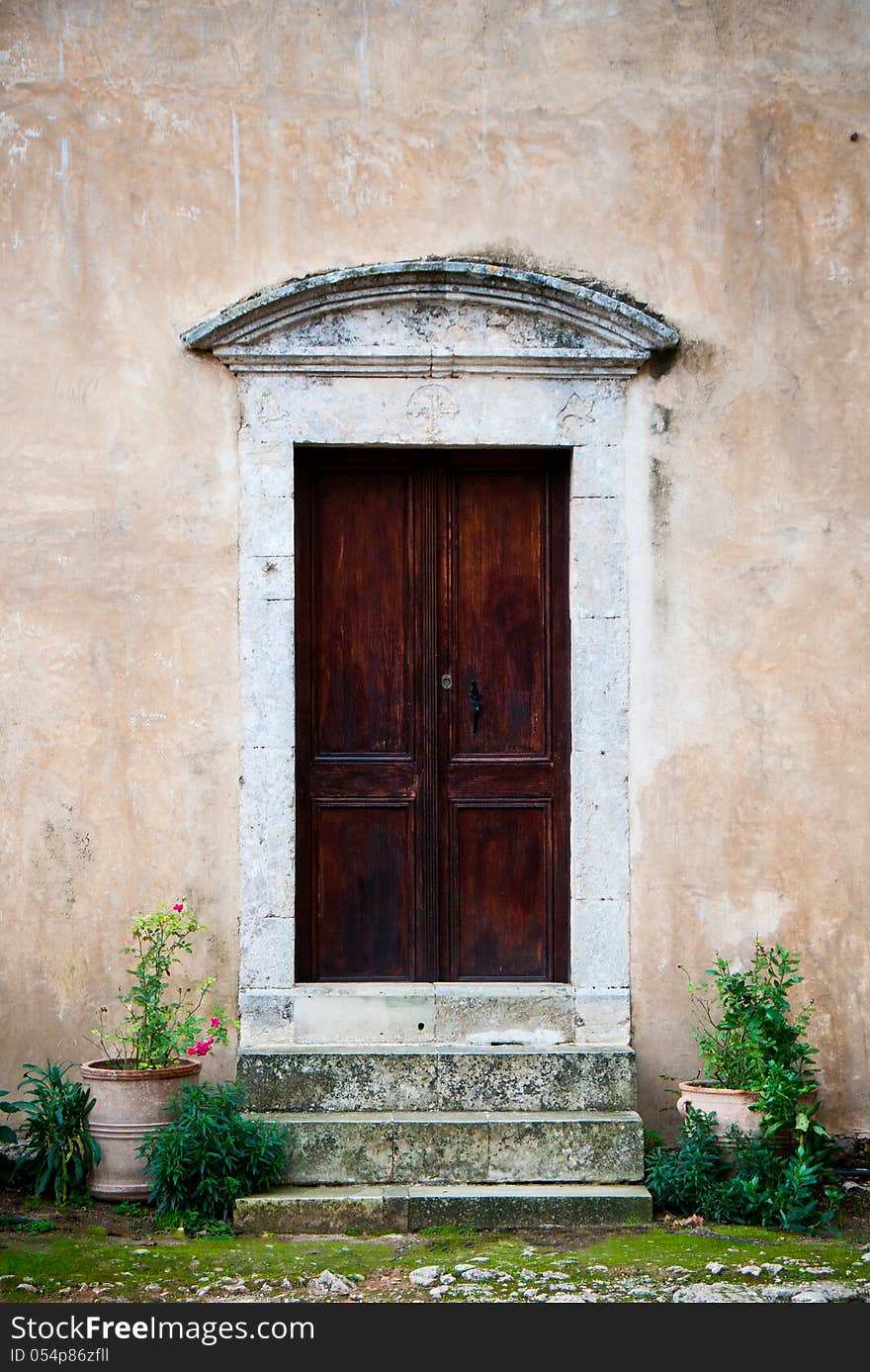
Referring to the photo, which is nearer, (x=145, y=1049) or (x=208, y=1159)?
(x=208, y=1159)

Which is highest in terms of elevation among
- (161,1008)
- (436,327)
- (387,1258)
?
(436,327)

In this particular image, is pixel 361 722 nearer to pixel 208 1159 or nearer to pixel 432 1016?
pixel 432 1016

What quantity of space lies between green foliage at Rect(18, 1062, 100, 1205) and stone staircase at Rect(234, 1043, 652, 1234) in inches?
23.8

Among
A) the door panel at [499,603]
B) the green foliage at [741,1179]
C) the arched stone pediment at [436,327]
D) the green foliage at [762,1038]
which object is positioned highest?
the arched stone pediment at [436,327]

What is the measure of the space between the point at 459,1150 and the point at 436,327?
3070mm

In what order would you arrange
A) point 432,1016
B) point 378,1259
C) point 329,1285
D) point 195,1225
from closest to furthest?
point 329,1285, point 378,1259, point 195,1225, point 432,1016

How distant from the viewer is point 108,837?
589cm

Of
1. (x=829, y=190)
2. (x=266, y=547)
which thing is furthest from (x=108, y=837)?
(x=829, y=190)

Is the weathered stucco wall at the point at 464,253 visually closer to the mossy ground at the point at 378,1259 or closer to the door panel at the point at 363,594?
the door panel at the point at 363,594

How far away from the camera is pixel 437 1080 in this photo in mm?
5719

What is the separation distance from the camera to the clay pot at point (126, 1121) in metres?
5.48

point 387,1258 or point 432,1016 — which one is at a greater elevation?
point 432,1016

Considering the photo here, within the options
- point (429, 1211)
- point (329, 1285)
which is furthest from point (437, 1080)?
point (329, 1285)

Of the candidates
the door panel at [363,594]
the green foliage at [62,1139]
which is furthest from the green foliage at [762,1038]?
the green foliage at [62,1139]
